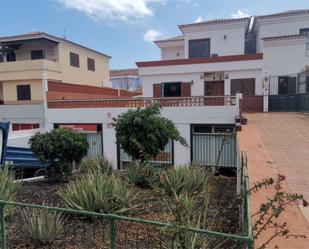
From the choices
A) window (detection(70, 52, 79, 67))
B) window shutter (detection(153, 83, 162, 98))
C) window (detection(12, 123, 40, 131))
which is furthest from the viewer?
window (detection(70, 52, 79, 67))

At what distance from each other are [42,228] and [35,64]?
82.1 feet

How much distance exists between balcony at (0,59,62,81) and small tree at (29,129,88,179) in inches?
790

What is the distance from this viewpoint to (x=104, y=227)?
15.5ft

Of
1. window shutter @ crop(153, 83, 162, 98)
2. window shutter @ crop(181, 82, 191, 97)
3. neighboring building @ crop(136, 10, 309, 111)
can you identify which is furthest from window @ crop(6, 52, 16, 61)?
window shutter @ crop(181, 82, 191, 97)

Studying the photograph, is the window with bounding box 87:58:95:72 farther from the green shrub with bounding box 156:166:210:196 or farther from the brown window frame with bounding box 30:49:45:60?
the green shrub with bounding box 156:166:210:196

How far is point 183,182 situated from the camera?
20.4 ft

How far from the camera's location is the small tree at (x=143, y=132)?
827 cm

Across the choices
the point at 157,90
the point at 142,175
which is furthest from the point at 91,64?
the point at 142,175

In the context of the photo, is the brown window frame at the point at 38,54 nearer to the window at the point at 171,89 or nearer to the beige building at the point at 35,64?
the beige building at the point at 35,64

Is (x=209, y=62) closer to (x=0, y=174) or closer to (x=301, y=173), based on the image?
(x=301, y=173)

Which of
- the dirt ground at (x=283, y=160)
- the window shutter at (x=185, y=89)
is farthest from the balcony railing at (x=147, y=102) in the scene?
the window shutter at (x=185, y=89)

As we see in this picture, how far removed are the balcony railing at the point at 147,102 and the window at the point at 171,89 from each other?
655cm

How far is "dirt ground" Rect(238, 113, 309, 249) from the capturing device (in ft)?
12.4

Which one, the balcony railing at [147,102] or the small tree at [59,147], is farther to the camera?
the balcony railing at [147,102]
